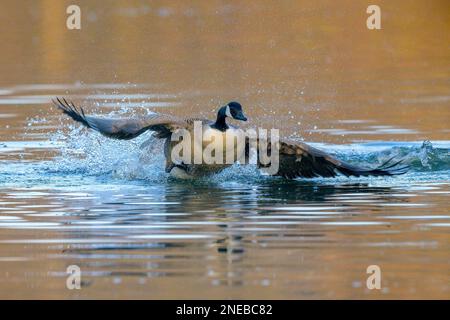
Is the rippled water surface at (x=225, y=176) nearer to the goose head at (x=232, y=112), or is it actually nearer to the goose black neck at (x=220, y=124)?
the goose black neck at (x=220, y=124)

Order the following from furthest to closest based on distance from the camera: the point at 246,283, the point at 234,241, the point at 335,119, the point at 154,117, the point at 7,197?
1. the point at 335,119
2. the point at 154,117
3. the point at 7,197
4. the point at 234,241
5. the point at 246,283

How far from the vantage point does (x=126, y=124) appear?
41.4 ft

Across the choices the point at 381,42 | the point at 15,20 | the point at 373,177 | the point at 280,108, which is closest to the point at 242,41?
the point at 381,42

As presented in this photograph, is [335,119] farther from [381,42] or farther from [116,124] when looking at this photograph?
[381,42]

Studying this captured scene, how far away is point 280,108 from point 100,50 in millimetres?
8653

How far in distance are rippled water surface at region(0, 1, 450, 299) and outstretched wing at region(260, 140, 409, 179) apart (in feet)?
0.46

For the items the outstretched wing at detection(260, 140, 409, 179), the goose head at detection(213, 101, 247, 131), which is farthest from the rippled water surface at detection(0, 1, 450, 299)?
the goose head at detection(213, 101, 247, 131)

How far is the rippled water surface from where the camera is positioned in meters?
8.80

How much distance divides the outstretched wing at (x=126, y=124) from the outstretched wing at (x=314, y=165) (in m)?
1.28

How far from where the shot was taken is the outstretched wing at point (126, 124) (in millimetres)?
12531

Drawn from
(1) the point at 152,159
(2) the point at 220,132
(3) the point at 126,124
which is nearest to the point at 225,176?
(2) the point at 220,132

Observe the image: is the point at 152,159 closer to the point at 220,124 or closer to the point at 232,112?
the point at 220,124

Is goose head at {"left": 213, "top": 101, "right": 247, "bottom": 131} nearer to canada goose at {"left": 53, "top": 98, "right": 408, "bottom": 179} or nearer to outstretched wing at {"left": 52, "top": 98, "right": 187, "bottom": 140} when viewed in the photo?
canada goose at {"left": 53, "top": 98, "right": 408, "bottom": 179}

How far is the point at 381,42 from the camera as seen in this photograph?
2683 centimetres
